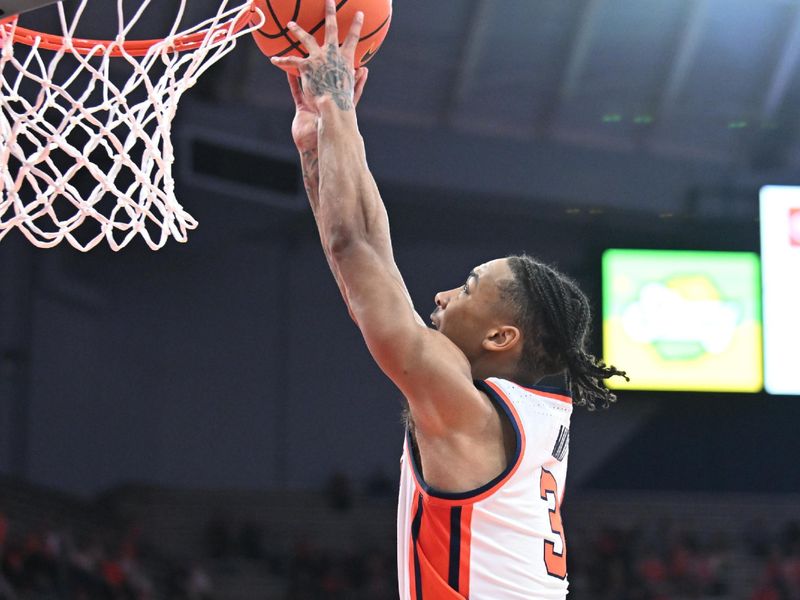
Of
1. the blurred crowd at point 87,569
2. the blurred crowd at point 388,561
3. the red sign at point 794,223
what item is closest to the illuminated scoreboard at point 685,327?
the red sign at point 794,223

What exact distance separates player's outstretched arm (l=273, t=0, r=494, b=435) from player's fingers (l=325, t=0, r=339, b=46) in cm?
4

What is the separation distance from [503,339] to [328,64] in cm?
70

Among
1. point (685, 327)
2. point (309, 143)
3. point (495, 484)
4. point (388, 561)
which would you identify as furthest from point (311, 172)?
point (388, 561)

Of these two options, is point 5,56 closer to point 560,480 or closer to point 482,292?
point 482,292

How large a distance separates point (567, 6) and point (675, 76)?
1474mm

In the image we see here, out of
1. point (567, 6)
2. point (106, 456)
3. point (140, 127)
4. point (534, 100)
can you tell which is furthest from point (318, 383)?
point (140, 127)

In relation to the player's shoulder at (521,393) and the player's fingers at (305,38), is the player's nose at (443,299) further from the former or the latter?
the player's fingers at (305,38)

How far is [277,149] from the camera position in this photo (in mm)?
12680

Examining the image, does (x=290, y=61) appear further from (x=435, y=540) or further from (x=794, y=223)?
(x=794, y=223)

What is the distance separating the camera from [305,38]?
2609 millimetres

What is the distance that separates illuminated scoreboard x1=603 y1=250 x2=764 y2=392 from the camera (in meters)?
11.2

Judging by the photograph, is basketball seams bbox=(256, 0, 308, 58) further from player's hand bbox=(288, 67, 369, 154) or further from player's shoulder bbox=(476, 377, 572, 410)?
player's shoulder bbox=(476, 377, 572, 410)

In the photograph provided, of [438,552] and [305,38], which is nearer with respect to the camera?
[438,552]

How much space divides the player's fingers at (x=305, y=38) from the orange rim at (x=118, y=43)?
531mm
